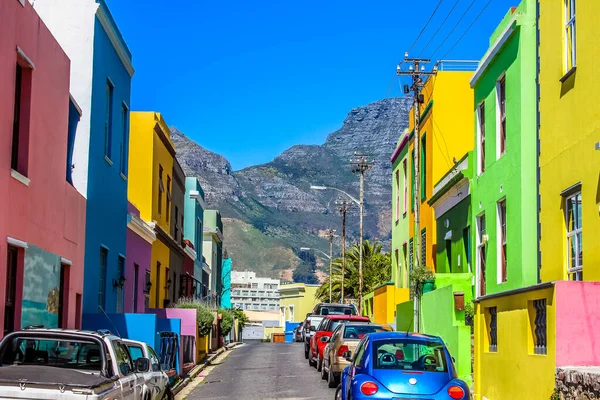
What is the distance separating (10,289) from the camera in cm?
1385

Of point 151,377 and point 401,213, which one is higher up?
point 401,213

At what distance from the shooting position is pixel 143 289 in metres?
27.4

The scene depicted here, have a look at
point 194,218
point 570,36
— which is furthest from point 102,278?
point 194,218

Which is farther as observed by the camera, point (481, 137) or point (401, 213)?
point (401, 213)

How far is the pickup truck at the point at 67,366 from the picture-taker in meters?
9.31

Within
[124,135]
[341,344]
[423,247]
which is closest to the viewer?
[341,344]

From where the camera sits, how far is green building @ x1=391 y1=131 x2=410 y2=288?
38.6 meters

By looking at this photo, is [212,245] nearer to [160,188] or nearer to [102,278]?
[160,188]

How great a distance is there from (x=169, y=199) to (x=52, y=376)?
2444 cm

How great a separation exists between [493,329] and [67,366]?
30.9 ft

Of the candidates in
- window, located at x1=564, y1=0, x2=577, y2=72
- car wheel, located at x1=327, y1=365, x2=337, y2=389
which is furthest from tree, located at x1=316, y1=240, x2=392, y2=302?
window, located at x1=564, y1=0, x2=577, y2=72

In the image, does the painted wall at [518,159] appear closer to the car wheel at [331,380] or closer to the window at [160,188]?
the car wheel at [331,380]

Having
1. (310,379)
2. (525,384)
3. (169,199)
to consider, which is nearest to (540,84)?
(525,384)

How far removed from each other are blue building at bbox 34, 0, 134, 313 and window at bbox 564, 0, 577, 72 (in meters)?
10.0
